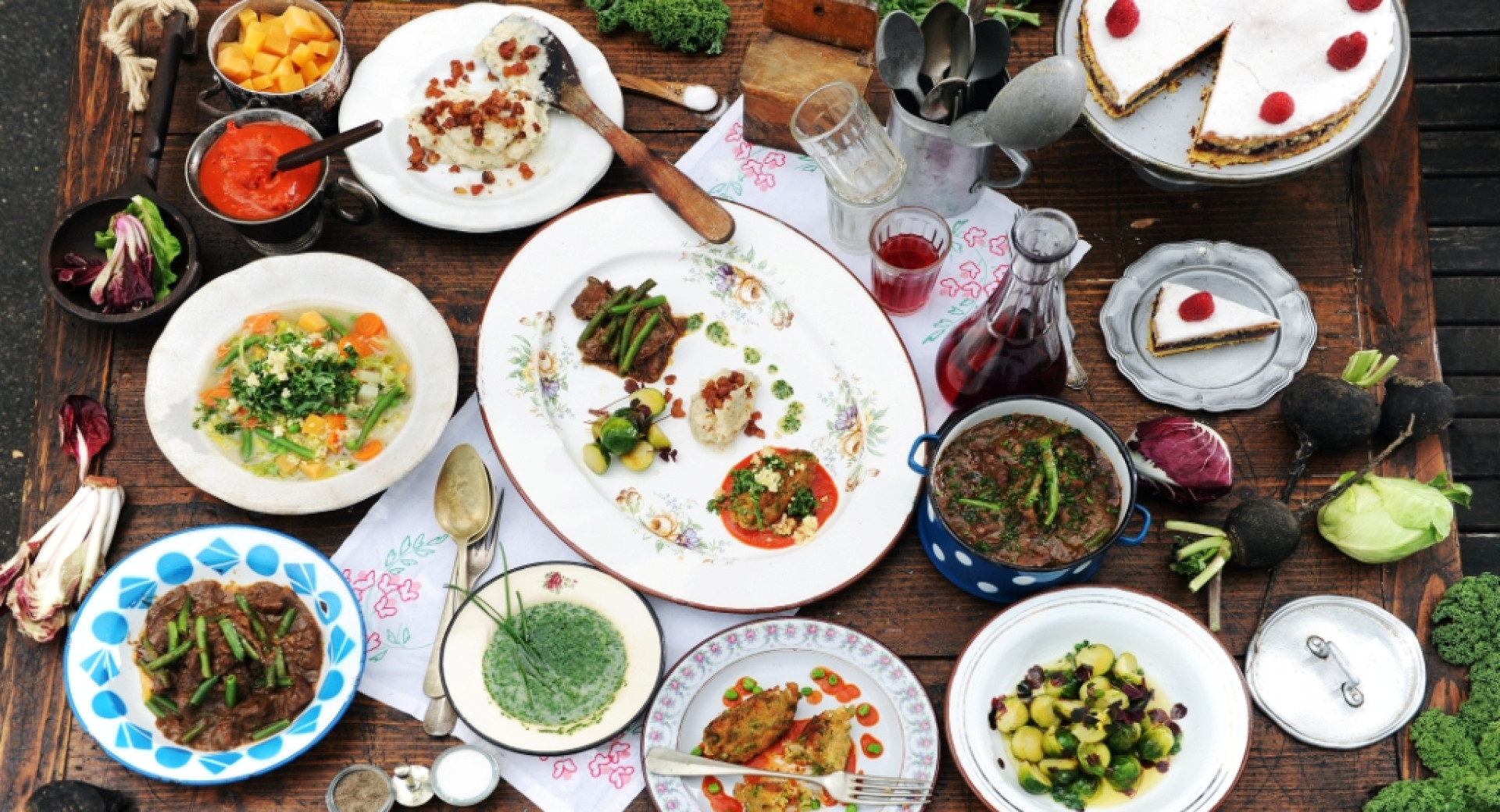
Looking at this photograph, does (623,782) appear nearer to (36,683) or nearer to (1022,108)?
(36,683)

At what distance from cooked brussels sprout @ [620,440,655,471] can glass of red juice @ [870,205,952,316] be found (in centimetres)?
74

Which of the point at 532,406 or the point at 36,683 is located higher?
the point at 532,406

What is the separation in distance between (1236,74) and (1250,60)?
7 centimetres

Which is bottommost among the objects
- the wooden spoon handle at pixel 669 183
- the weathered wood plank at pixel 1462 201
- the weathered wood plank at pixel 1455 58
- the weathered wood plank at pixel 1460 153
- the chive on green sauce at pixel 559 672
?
the chive on green sauce at pixel 559 672

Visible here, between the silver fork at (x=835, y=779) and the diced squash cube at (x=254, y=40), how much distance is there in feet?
6.92

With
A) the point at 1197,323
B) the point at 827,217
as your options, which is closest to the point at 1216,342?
the point at 1197,323

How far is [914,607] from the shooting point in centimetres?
275

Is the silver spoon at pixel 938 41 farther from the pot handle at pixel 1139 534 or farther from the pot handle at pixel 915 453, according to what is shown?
the pot handle at pixel 1139 534

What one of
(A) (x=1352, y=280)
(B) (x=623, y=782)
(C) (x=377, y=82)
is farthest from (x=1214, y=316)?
(C) (x=377, y=82)

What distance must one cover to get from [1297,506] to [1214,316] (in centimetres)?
55

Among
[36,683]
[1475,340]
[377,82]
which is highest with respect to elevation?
[1475,340]

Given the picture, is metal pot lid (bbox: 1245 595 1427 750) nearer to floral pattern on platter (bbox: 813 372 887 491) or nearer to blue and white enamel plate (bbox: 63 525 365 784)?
floral pattern on platter (bbox: 813 372 887 491)

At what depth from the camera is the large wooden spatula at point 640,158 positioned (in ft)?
9.41

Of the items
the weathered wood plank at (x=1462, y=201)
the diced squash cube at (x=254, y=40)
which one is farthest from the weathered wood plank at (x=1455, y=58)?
the diced squash cube at (x=254, y=40)
